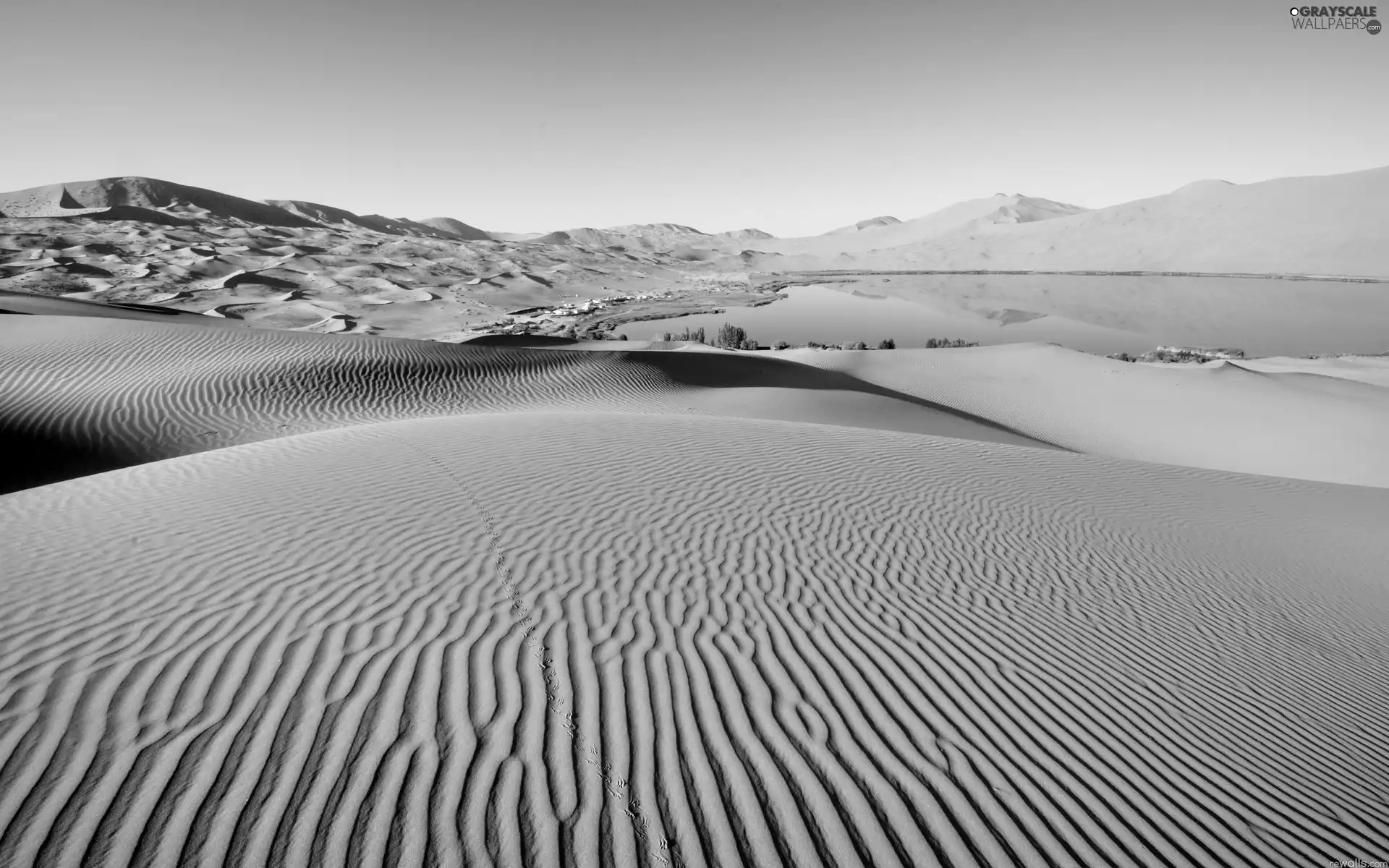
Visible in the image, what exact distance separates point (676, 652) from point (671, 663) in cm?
12

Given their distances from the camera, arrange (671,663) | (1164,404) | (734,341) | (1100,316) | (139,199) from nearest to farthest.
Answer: (671,663)
(1164,404)
(734,341)
(1100,316)
(139,199)

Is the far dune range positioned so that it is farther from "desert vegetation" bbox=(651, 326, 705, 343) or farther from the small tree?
the small tree

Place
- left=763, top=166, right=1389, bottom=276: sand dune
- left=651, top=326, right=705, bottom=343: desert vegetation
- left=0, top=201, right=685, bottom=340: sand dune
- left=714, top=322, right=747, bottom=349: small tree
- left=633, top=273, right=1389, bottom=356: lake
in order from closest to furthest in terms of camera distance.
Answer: left=714, top=322, right=747, bottom=349: small tree, left=651, top=326, right=705, bottom=343: desert vegetation, left=633, top=273, right=1389, bottom=356: lake, left=0, top=201, right=685, bottom=340: sand dune, left=763, top=166, right=1389, bottom=276: sand dune

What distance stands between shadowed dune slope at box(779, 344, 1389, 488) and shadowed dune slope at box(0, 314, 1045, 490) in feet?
11.9

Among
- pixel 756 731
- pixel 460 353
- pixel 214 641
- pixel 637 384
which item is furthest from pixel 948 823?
pixel 460 353

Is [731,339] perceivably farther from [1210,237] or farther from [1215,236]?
[1215,236]

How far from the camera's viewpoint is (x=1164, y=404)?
21.3 metres

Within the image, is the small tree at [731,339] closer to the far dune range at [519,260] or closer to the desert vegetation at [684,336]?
the desert vegetation at [684,336]

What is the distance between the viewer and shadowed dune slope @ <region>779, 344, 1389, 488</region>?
1714 cm

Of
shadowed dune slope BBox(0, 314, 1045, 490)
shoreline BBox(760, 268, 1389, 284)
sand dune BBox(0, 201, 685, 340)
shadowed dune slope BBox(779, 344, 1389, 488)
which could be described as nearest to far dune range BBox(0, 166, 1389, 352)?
sand dune BBox(0, 201, 685, 340)

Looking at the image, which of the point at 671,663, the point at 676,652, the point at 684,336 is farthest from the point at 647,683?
the point at 684,336

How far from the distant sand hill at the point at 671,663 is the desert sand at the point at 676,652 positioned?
21 mm

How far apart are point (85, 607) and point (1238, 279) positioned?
102639 millimetres

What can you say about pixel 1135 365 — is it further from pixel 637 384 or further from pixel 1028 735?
pixel 1028 735
